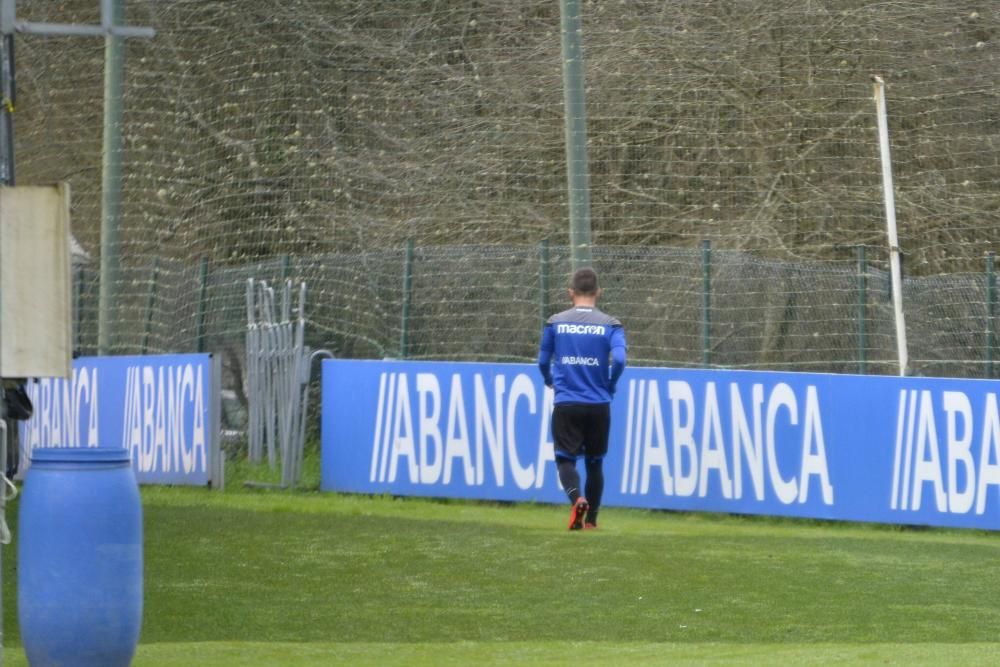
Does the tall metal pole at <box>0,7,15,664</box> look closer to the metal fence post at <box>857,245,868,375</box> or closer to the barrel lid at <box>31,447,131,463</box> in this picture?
the barrel lid at <box>31,447,131,463</box>

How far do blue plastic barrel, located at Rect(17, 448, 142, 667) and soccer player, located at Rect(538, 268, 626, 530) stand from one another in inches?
222

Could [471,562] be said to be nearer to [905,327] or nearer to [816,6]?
[905,327]

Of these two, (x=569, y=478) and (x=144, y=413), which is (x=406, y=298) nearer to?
(x=144, y=413)

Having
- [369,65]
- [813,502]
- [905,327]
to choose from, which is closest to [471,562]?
[813,502]

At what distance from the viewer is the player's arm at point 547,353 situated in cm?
1283

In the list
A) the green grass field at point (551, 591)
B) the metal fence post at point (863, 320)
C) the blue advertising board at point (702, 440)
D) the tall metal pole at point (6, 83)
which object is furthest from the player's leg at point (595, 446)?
the tall metal pole at point (6, 83)

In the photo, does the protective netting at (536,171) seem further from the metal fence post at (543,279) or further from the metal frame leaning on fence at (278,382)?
the metal frame leaning on fence at (278,382)

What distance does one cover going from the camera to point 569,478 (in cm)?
1301

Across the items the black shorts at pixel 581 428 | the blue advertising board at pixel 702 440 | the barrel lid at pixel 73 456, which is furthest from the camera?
the blue advertising board at pixel 702 440

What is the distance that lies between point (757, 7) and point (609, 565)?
7683 millimetres

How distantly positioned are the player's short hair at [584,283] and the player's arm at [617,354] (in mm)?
347

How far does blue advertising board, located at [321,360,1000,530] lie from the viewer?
13125 millimetres

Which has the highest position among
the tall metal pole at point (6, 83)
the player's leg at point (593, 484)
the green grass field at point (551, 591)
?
the tall metal pole at point (6, 83)

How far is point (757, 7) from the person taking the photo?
17328mm
